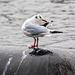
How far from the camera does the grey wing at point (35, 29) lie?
7102 mm

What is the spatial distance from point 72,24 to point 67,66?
10175 millimetres

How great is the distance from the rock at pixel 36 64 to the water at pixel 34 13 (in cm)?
326

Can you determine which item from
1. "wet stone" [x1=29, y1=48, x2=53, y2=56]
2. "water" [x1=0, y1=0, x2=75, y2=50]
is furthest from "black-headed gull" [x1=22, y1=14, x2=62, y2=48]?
"water" [x1=0, y1=0, x2=75, y2=50]

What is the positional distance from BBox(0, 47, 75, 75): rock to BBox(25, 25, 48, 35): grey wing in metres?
0.46

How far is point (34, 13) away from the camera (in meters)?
20.1

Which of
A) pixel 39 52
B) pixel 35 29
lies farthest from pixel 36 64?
pixel 35 29

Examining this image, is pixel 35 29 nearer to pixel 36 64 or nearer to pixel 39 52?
pixel 39 52

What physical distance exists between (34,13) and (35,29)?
13.0 m

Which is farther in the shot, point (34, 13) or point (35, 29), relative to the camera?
point (34, 13)

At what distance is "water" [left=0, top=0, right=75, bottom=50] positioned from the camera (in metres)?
14.1

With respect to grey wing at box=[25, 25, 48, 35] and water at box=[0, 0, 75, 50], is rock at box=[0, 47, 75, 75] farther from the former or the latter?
water at box=[0, 0, 75, 50]

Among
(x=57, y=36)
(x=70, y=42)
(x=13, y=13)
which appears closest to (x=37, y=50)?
(x=70, y=42)

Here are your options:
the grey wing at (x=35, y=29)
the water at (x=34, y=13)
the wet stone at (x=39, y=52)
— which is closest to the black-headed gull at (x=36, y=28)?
the grey wing at (x=35, y=29)

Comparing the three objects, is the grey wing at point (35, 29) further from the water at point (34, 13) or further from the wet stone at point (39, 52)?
the water at point (34, 13)
